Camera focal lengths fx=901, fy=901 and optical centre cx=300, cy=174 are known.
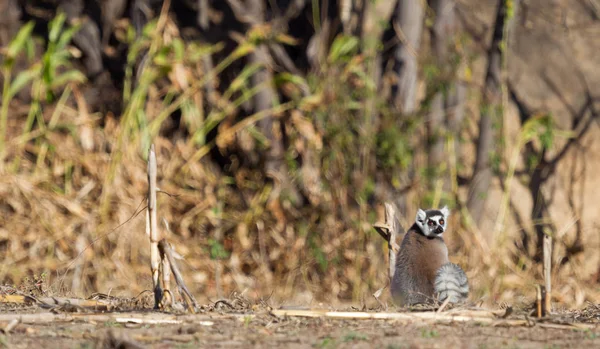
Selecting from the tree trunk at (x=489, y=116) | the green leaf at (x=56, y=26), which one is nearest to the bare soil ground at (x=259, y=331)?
the tree trunk at (x=489, y=116)

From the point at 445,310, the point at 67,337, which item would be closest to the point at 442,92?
the point at 445,310

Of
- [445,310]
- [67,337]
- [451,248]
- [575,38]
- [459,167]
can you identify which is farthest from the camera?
[575,38]

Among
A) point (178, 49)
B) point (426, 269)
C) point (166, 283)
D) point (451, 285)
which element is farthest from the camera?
point (178, 49)

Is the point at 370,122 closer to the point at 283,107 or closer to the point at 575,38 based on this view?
the point at 283,107

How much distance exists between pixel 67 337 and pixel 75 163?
4863 millimetres

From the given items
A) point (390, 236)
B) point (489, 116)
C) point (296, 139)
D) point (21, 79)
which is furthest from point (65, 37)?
point (390, 236)

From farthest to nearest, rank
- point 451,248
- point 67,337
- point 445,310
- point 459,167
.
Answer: point 459,167 → point 451,248 → point 445,310 → point 67,337

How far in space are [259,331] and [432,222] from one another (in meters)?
A: 1.33

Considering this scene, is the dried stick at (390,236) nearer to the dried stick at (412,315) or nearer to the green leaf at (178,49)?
the dried stick at (412,315)

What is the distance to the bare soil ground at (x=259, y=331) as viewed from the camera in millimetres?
3250

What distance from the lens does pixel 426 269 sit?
172 inches

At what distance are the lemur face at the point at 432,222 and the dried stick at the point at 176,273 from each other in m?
1.24

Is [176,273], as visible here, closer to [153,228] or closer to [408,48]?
[153,228]

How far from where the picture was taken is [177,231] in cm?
796
